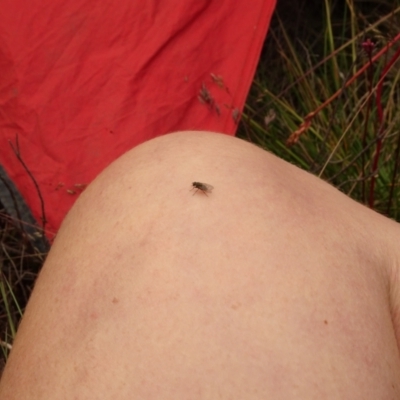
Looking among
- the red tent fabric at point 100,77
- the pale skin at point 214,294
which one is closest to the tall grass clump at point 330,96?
the red tent fabric at point 100,77

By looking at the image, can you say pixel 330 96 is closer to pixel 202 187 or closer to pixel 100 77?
pixel 100 77

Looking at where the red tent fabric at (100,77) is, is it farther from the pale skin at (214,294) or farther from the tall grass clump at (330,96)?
the pale skin at (214,294)

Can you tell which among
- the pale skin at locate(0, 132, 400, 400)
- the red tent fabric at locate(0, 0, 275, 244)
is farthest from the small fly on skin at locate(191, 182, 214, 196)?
the red tent fabric at locate(0, 0, 275, 244)

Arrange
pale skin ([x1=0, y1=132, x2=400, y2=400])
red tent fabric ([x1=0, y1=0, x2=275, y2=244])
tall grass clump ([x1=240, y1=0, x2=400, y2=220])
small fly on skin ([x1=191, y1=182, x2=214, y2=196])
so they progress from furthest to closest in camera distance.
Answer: tall grass clump ([x1=240, y1=0, x2=400, y2=220]), red tent fabric ([x1=0, y1=0, x2=275, y2=244]), small fly on skin ([x1=191, y1=182, x2=214, y2=196]), pale skin ([x1=0, y1=132, x2=400, y2=400])

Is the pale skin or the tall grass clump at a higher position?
the pale skin

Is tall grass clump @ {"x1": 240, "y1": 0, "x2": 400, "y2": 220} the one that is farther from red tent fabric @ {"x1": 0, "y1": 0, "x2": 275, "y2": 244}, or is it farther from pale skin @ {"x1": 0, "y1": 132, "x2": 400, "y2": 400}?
pale skin @ {"x1": 0, "y1": 132, "x2": 400, "y2": 400}

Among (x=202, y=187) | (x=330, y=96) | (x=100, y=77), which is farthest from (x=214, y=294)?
(x=330, y=96)

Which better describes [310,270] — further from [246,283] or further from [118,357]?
[118,357]
